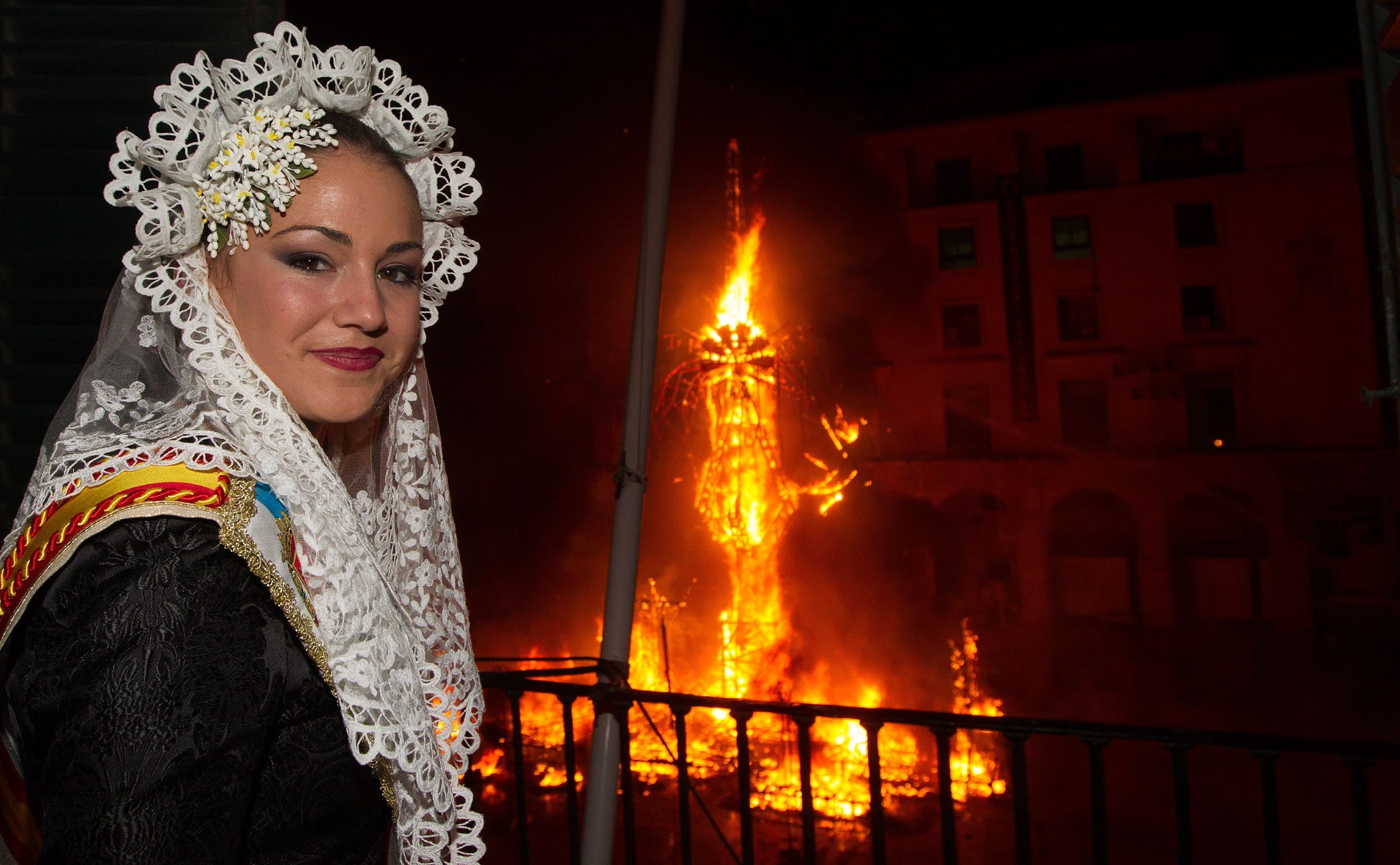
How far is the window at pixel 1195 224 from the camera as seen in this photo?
1758 centimetres

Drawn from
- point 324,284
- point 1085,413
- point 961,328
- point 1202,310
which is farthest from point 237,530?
point 1202,310

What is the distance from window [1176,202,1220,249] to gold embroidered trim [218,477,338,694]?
2024 centimetres

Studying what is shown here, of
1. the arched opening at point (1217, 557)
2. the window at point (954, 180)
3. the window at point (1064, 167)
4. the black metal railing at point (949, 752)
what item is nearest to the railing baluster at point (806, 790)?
the black metal railing at point (949, 752)

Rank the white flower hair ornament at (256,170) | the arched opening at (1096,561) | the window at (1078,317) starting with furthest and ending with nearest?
the window at (1078,317)
the arched opening at (1096,561)
the white flower hair ornament at (256,170)

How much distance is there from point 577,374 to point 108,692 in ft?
58.7

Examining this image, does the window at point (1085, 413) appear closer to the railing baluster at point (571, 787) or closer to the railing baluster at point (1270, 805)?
the railing baluster at point (1270, 805)

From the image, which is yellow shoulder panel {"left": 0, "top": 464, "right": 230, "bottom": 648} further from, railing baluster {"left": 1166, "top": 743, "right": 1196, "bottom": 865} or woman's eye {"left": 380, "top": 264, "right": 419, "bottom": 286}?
railing baluster {"left": 1166, "top": 743, "right": 1196, "bottom": 865}

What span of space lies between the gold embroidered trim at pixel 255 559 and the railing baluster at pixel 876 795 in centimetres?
160

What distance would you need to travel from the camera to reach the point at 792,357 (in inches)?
754

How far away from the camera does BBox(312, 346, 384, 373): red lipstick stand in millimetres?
1222

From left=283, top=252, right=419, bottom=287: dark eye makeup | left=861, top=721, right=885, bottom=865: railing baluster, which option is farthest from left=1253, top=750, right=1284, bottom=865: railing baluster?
left=283, top=252, right=419, bottom=287: dark eye makeup

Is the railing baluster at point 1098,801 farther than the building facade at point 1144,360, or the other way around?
the building facade at point 1144,360

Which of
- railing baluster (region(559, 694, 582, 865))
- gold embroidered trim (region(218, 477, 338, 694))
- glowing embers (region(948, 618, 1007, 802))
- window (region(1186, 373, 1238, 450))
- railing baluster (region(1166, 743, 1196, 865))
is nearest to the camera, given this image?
gold embroidered trim (region(218, 477, 338, 694))

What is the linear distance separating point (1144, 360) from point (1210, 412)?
1.74 metres
